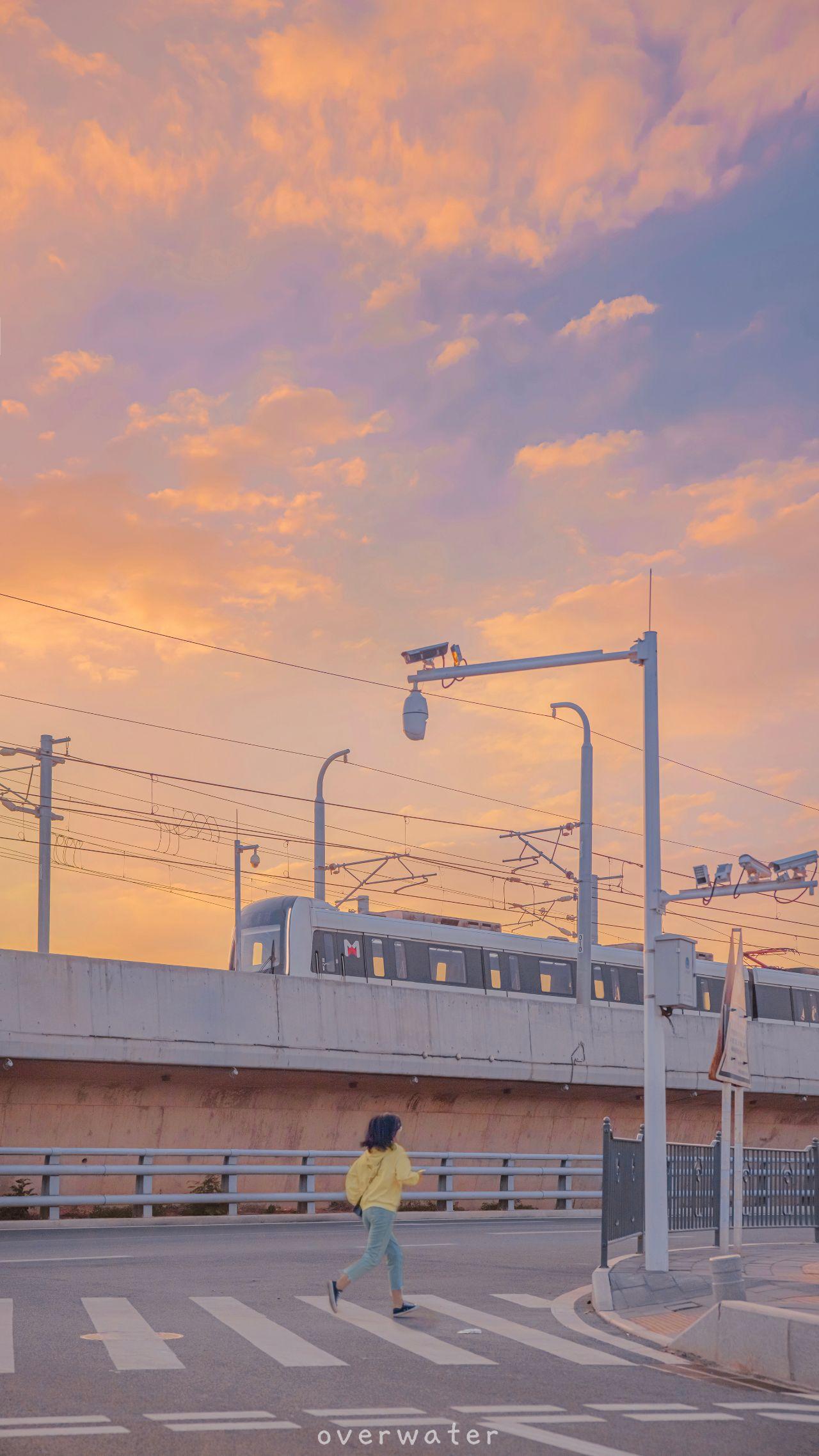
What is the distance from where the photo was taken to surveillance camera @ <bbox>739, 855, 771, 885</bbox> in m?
23.9

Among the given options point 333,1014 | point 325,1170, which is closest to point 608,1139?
point 325,1170

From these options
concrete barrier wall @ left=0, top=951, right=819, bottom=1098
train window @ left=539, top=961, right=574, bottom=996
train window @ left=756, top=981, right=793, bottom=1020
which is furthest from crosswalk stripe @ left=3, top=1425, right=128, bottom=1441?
train window @ left=756, top=981, right=793, bottom=1020

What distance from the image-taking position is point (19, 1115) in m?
22.8

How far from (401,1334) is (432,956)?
86.0ft

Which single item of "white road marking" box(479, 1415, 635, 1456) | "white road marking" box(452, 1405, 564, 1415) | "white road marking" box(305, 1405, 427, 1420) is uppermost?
"white road marking" box(479, 1415, 635, 1456)

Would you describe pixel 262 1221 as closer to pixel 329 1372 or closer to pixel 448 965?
pixel 329 1372

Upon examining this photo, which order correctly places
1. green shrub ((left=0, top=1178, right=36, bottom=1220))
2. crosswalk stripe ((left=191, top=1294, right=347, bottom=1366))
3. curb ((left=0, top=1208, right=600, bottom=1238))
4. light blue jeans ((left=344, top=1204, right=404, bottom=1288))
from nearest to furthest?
crosswalk stripe ((left=191, top=1294, right=347, bottom=1366)) → light blue jeans ((left=344, top=1204, right=404, bottom=1288)) → curb ((left=0, top=1208, right=600, bottom=1238)) → green shrub ((left=0, top=1178, right=36, bottom=1220))

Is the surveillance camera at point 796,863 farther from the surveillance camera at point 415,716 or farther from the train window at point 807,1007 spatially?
the train window at point 807,1007

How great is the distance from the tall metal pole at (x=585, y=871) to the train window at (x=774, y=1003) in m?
10.5

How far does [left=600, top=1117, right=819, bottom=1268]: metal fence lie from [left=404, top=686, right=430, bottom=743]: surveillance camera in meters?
5.36

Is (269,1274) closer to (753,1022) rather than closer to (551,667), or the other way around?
(551,667)

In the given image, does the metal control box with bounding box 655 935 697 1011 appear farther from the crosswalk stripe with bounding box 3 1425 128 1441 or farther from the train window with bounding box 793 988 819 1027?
the train window with bounding box 793 988 819 1027

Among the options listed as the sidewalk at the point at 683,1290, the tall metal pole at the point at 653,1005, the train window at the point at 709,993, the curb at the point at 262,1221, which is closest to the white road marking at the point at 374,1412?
the sidewalk at the point at 683,1290

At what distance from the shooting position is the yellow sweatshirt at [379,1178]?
11.8 metres
